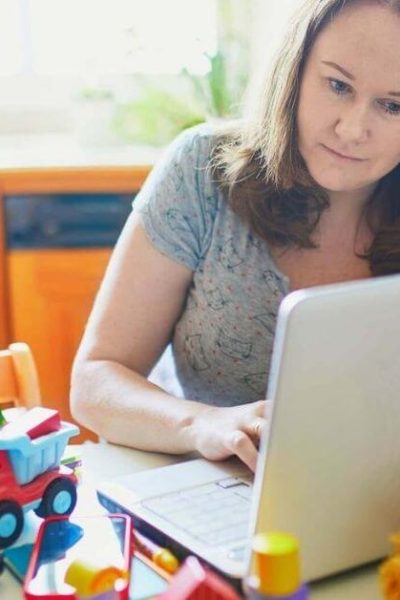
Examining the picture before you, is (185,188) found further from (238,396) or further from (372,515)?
(372,515)

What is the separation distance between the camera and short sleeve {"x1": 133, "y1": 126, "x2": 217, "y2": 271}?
123cm

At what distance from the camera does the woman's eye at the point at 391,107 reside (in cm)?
110

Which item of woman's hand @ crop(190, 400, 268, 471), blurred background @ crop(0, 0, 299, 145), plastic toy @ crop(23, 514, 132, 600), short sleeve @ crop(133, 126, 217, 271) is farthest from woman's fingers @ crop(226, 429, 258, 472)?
blurred background @ crop(0, 0, 299, 145)

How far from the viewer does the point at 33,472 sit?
2.83 ft

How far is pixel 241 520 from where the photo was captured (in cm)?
83

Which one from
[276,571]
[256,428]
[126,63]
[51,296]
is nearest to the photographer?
[276,571]

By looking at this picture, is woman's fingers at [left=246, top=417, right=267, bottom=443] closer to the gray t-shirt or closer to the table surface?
the table surface

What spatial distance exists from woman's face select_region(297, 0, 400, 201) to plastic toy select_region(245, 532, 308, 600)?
0.61m

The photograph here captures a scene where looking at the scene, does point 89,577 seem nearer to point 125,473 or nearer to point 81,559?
point 81,559

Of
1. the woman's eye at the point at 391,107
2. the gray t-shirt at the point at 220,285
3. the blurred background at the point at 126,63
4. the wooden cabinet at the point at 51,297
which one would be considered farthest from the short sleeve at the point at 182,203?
the blurred background at the point at 126,63

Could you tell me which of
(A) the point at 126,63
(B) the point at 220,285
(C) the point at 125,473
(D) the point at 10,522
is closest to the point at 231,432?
(C) the point at 125,473

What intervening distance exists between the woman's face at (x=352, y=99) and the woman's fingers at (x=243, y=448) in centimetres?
36

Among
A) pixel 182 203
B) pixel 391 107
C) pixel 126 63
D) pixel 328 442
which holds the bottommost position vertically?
pixel 328 442

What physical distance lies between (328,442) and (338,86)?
52 cm
